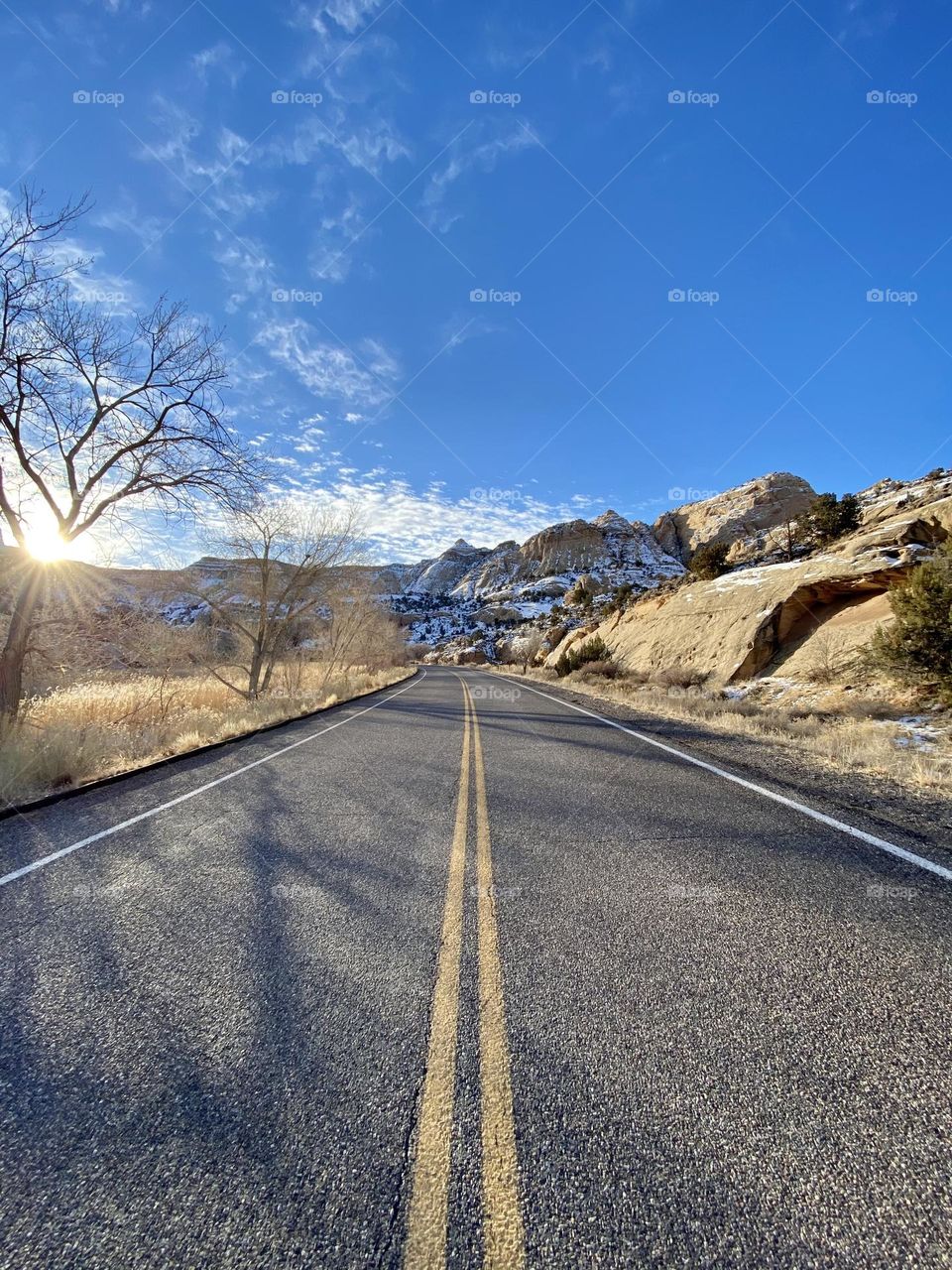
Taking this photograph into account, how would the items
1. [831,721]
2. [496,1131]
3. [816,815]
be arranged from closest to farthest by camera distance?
→ [496,1131], [816,815], [831,721]

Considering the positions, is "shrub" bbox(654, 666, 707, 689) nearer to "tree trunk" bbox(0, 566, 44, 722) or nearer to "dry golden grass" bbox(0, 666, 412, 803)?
"dry golden grass" bbox(0, 666, 412, 803)

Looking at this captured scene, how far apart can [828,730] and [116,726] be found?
14.1 metres

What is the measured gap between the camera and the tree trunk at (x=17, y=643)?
8.20 meters

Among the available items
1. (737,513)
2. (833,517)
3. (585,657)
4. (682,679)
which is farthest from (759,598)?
(737,513)

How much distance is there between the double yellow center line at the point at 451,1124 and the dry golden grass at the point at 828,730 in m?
6.03

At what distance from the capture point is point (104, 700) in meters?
12.4

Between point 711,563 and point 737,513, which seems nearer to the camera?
point 711,563

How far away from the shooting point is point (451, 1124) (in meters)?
1.76

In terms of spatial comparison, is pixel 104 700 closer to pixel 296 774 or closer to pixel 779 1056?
pixel 296 774

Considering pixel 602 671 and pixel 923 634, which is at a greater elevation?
pixel 923 634

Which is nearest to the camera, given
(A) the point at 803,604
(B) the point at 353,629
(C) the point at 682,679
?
(A) the point at 803,604

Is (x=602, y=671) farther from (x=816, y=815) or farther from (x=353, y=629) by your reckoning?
(x=816, y=815)

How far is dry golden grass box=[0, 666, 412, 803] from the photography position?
21.5 ft

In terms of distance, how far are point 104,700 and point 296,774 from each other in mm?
8432
